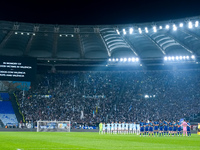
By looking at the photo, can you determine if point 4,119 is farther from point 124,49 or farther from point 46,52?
point 124,49

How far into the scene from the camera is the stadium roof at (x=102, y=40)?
4366 centimetres

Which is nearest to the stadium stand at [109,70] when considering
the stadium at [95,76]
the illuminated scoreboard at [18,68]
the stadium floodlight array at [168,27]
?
the stadium at [95,76]

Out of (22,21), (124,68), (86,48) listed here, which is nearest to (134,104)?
(124,68)

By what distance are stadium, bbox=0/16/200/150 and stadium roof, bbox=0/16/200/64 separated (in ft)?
0.49

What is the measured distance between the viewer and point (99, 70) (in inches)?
2667

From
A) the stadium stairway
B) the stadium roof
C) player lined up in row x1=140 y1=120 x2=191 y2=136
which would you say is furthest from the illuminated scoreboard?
player lined up in row x1=140 y1=120 x2=191 y2=136

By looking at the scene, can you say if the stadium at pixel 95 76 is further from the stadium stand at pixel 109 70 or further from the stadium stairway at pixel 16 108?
the stadium stairway at pixel 16 108

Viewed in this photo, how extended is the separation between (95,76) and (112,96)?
7761 millimetres

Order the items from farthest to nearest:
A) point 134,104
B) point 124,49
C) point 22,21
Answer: point 134,104, point 124,49, point 22,21

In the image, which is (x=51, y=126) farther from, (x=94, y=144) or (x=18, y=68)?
(x=94, y=144)

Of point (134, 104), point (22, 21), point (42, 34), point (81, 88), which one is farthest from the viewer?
point (81, 88)

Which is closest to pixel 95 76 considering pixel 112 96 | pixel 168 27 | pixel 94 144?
pixel 112 96

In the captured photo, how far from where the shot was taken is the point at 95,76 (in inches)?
2655

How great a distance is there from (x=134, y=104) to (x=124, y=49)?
12.6 m
